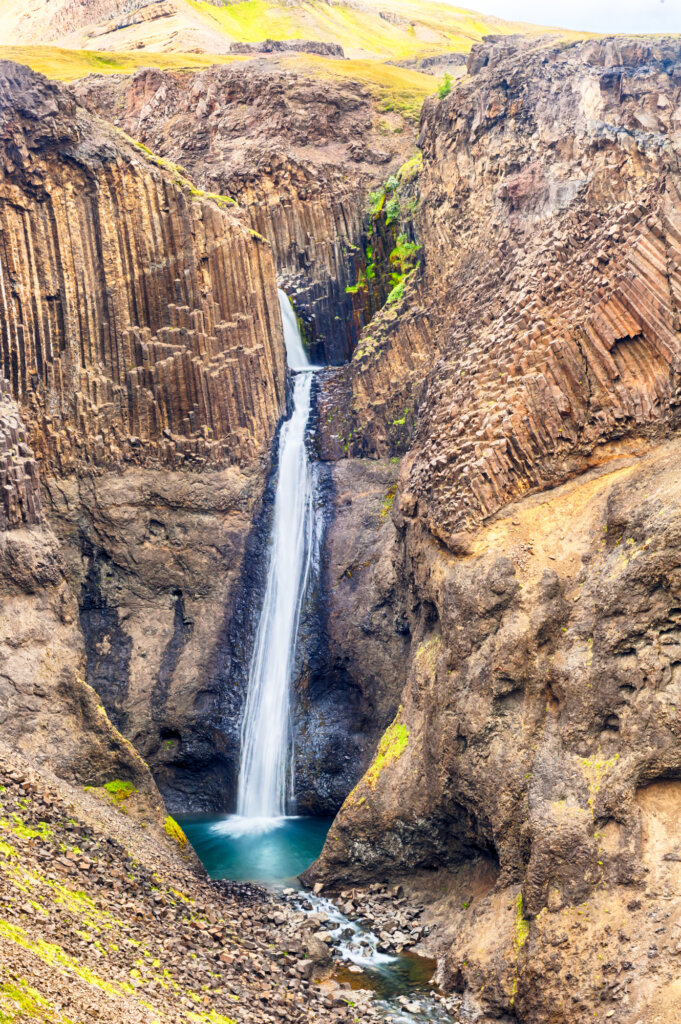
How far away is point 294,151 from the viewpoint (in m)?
41.3

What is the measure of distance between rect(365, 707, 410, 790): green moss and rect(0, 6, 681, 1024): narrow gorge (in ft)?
0.32

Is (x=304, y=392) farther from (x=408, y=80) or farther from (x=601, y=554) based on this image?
(x=408, y=80)

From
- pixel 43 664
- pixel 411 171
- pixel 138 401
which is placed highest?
pixel 411 171

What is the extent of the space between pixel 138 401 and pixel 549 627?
53.8 ft

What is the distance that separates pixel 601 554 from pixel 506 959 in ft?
22.5

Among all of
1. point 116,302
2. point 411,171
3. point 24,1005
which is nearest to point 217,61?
point 411,171

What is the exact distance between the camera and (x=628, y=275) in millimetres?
17859

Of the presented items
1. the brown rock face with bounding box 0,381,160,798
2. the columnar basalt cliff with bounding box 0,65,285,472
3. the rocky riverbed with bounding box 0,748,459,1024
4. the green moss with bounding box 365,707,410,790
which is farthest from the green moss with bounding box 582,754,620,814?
the columnar basalt cliff with bounding box 0,65,285,472

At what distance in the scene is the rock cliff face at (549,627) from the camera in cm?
1366

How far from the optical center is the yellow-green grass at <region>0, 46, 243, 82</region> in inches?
2357

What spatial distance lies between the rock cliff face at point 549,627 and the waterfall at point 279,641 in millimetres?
4671

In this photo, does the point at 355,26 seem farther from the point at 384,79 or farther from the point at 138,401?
the point at 138,401

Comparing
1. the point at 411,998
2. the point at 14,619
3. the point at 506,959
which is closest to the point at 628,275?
the point at 506,959

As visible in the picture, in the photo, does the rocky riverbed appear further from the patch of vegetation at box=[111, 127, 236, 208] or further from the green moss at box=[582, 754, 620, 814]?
the patch of vegetation at box=[111, 127, 236, 208]
